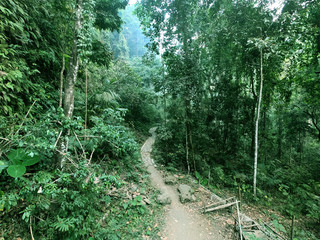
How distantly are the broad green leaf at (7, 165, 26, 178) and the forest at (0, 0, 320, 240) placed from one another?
0.01 m

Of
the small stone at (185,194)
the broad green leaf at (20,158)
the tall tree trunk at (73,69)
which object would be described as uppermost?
the tall tree trunk at (73,69)

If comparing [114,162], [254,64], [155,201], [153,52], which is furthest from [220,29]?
[155,201]

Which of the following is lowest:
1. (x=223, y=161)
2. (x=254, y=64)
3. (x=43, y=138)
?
(x=223, y=161)

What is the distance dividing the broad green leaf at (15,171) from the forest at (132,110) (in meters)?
0.01

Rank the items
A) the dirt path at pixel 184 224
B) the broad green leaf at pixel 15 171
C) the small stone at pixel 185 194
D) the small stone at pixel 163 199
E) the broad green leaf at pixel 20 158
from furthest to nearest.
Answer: the small stone at pixel 185 194
the small stone at pixel 163 199
the dirt path at pixel 184 224
the broad green leaf at pixel 20 158
the broad green leaf at pixel 15 171

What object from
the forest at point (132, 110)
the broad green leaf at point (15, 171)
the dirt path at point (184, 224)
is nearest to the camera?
the broad green leaf at point (15, 171)

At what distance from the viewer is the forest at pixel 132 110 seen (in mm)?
3029

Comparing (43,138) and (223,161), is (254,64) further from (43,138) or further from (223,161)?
(43,138)

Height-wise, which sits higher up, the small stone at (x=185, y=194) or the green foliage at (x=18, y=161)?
the green foliage at (x=18, y=161)

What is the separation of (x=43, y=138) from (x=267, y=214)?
9.77m

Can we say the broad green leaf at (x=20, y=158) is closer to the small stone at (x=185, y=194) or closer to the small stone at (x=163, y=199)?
the small stone at (x=163, y=199)

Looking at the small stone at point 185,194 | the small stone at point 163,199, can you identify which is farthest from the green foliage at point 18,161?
the small stone at point 185,194

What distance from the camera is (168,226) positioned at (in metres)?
5.17

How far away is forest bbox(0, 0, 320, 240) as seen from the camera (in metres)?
3.03
